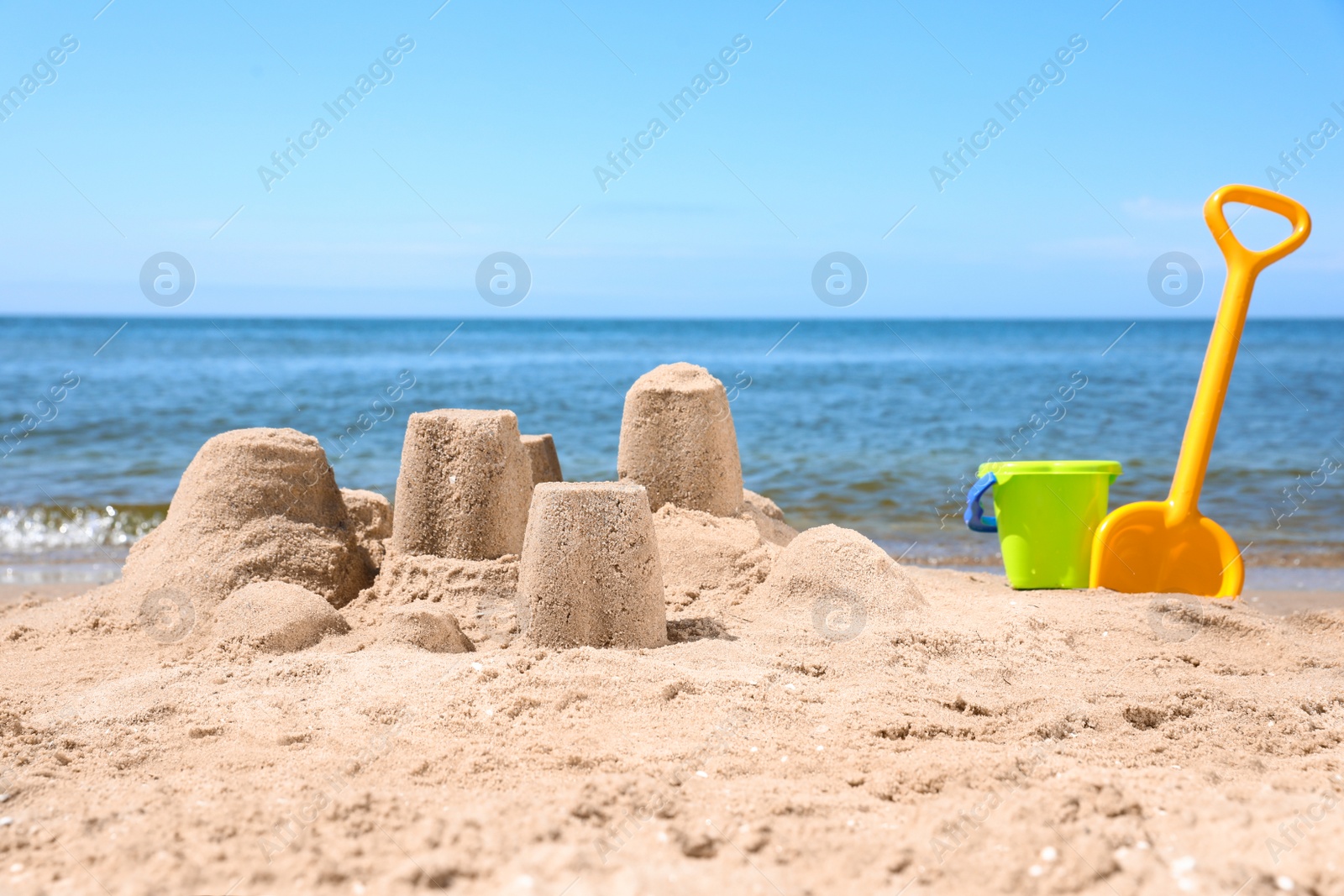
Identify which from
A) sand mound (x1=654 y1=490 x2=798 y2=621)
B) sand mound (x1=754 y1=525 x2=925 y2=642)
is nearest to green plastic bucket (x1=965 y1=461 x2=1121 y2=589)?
sand mound (x1=754 y1=525 x2=925 y2=642)

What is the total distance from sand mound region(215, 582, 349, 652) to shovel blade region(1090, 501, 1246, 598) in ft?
10.2

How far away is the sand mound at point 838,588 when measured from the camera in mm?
3574

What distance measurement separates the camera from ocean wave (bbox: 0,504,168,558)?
6.39m

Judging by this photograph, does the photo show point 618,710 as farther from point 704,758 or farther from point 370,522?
point 370,522

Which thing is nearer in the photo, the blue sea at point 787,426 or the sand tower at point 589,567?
the sand tower at point 589,567

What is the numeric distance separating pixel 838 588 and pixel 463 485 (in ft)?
4.81

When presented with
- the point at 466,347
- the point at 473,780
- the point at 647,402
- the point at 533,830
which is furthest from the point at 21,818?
the point at 466,347

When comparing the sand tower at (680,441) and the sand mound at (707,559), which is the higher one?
the sand tower at (680,441)

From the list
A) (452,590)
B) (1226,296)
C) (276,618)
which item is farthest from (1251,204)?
(276,618)

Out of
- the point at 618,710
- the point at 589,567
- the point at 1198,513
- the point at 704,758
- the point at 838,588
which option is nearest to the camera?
the point at 704,758

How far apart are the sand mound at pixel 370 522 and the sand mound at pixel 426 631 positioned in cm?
76

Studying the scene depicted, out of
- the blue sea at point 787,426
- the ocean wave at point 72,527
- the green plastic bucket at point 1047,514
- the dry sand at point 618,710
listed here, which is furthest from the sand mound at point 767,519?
the ocean wave at point 72,527

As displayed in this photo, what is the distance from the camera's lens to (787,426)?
37.6 feet

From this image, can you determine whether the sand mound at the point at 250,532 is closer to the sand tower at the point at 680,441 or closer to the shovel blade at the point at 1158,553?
the sand tower at the point at 680,441
